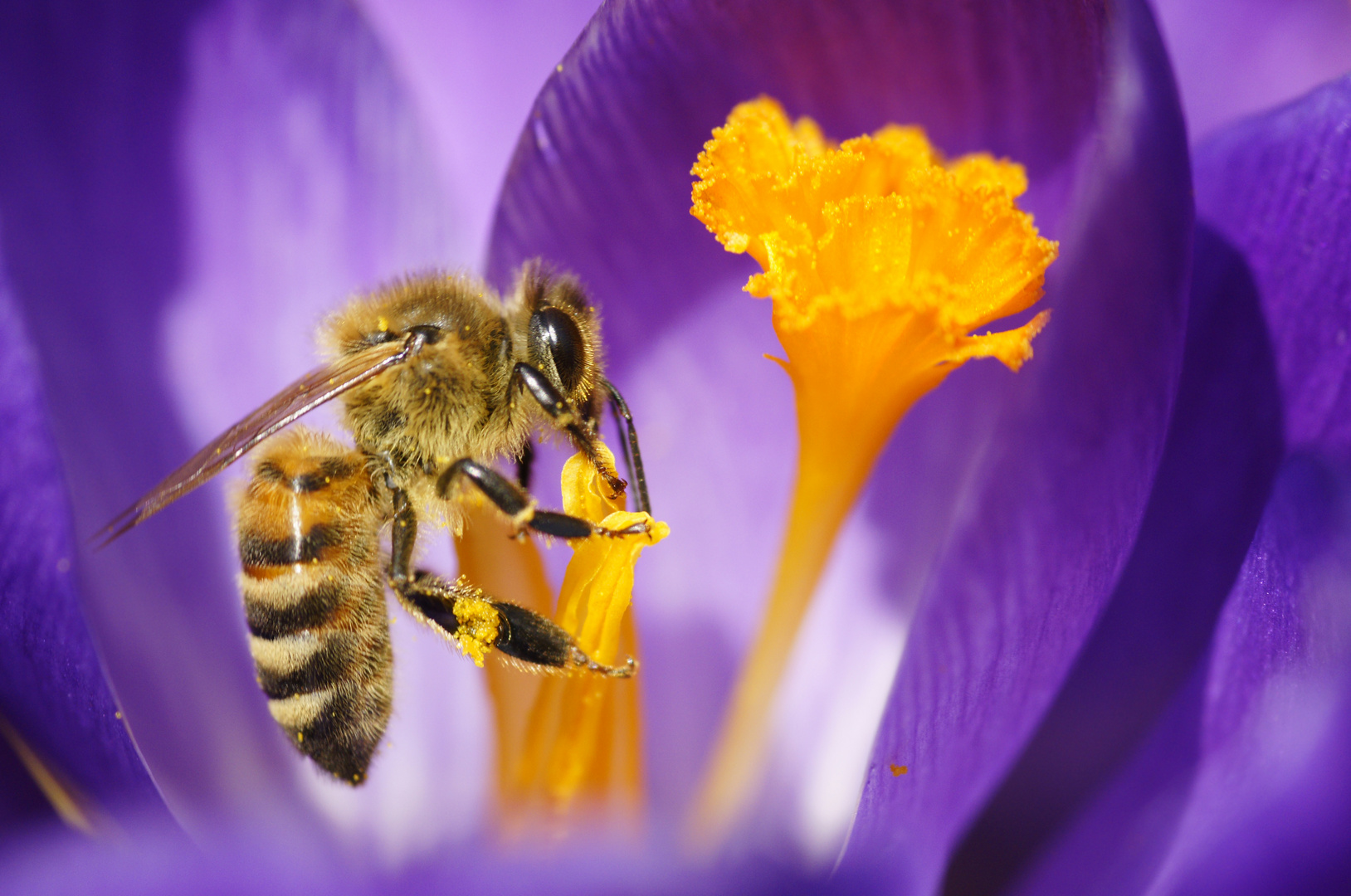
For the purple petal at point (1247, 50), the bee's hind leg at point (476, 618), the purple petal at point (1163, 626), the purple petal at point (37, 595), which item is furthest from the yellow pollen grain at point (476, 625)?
the purple petal at point (1247, 50)

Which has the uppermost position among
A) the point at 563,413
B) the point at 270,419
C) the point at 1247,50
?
the point at 270,419

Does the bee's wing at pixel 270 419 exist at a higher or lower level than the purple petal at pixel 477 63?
lower

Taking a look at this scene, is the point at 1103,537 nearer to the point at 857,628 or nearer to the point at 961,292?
the point at 961,292

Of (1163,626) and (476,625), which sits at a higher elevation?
(476,625)

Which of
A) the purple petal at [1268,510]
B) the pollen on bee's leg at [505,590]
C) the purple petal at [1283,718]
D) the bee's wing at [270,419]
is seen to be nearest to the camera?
the purple petal at [1283,718]

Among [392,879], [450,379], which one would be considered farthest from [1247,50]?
[392,879]

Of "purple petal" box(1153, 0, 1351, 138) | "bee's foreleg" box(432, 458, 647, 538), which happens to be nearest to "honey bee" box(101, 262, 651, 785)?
"bee's foreleg" box(432, 458, 647, 538)

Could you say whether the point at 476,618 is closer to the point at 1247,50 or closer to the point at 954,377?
the point at 954,377

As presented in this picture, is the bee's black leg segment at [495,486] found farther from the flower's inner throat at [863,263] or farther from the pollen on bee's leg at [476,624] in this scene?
the flower's inner throat at [863,263]
